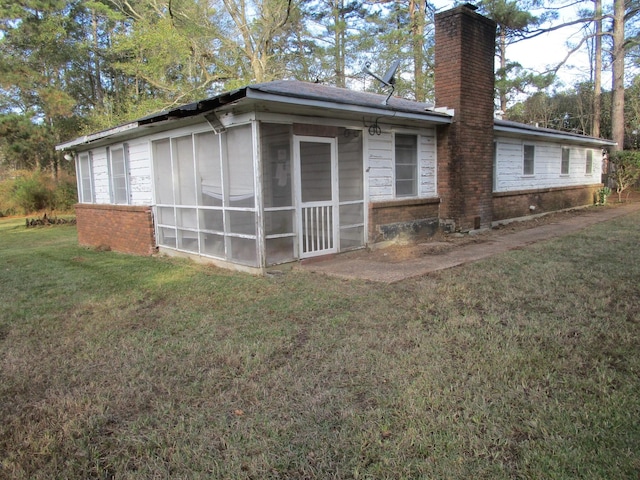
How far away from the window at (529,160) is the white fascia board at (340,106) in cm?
514

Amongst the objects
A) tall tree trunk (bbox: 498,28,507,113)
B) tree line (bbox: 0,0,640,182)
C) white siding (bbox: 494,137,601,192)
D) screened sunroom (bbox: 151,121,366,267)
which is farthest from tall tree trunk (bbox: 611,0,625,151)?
screened sunroom (bbox: 151,121,366,267)

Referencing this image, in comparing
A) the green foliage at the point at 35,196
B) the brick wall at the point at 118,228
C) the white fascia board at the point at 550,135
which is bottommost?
the brick wall at the point at 118,228

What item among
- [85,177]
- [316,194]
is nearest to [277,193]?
[316,194]

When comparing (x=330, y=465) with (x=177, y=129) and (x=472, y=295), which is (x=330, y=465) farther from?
(x=177, y=129)

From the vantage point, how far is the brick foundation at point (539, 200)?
39.1 ft

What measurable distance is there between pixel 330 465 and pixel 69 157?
12.6 metres

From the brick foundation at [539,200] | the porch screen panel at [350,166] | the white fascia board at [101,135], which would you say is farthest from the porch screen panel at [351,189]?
the brick foundation at [539,200]

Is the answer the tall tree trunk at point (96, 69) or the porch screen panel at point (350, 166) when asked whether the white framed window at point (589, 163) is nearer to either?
the porch screen panel at point (350, 166)

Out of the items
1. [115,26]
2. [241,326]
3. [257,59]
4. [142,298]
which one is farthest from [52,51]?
[241,326]

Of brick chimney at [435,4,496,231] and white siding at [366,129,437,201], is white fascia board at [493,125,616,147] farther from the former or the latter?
white siding at [366,129,437,201]

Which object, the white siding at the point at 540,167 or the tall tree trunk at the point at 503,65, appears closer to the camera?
the white siding at the point at 540,167

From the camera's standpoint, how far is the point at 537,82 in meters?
23.5

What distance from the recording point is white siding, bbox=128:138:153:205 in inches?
363

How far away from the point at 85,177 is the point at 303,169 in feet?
25.6
